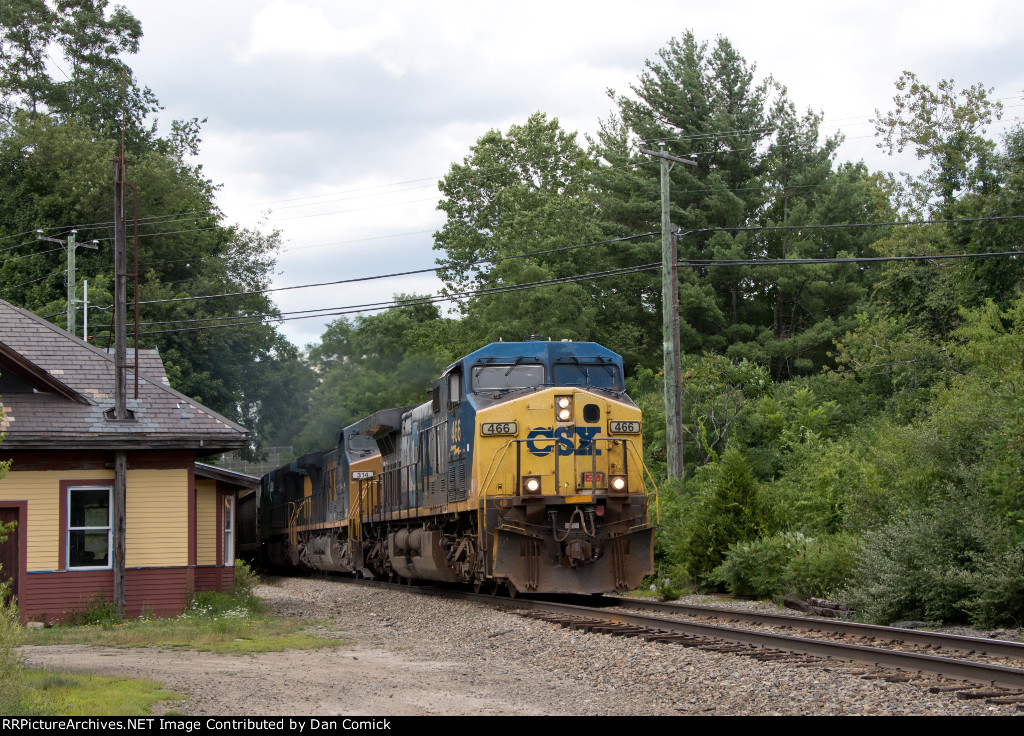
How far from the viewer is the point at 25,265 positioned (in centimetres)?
4572

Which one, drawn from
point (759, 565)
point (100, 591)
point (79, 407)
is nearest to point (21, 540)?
point (100, 591)

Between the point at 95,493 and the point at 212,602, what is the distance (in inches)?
106

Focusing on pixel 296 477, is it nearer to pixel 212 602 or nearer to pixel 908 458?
pixel 212 602

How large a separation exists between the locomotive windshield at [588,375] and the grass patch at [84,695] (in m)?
8.71

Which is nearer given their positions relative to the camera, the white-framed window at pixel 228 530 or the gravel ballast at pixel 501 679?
the gravel ballast at pixel 501 679

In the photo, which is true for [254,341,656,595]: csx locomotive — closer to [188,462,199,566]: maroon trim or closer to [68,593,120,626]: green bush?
[188,462,199,566]: maroon trim

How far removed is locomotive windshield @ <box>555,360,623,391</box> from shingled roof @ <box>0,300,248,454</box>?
17.7 ft

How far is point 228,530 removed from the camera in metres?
21.5

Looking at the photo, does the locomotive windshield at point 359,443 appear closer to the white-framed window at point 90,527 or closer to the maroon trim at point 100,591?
the maroon trim at point 100,591

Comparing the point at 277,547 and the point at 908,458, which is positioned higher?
the point at 908,458

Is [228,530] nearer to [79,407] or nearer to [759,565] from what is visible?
[79,407]

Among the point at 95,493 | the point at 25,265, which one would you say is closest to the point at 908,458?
the point at 95,493

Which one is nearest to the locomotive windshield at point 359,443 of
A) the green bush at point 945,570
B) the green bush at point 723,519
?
the green bush at point 723,519

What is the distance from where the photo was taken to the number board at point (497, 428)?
1559 centimetres
